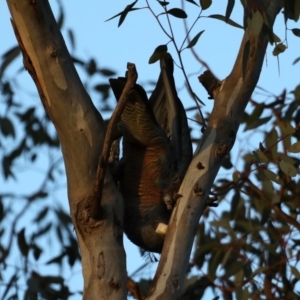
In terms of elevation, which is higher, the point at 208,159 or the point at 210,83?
the point at 210,83

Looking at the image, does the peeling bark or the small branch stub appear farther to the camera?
the small branch stub

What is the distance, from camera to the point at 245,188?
3547 mm

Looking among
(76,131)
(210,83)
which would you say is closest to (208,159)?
(210,83)

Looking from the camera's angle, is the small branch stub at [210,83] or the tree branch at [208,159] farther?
the small branch stub at [210,83]

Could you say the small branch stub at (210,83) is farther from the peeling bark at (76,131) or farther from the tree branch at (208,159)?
the peeling bark at (76,131)

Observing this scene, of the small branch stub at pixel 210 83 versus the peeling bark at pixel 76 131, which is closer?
the peeling bark at pixel 76 131

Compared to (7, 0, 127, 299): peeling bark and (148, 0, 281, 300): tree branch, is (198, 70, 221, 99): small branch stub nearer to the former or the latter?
(148, 0, 281, 300): tree branch

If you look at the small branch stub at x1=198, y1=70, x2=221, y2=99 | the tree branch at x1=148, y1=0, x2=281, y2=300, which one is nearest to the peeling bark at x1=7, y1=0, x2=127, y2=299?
the tree branch at x1=148, y1=0, x2=281, y2=300

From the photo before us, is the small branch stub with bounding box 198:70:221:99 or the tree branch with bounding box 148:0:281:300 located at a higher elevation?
the small branch stub with bounding box 198:70:221:99

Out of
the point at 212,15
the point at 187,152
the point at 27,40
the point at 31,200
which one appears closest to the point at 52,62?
the point at 27,40

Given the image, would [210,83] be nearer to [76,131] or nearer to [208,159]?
[208,159]

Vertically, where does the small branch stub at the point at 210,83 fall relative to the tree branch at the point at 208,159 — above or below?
above

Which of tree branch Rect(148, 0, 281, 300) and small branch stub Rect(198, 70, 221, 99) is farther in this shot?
small branch stub Rect(198, 70, 221, 99)

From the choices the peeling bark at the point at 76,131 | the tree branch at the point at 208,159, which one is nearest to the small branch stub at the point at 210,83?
the tree branch at the point at 208,159
